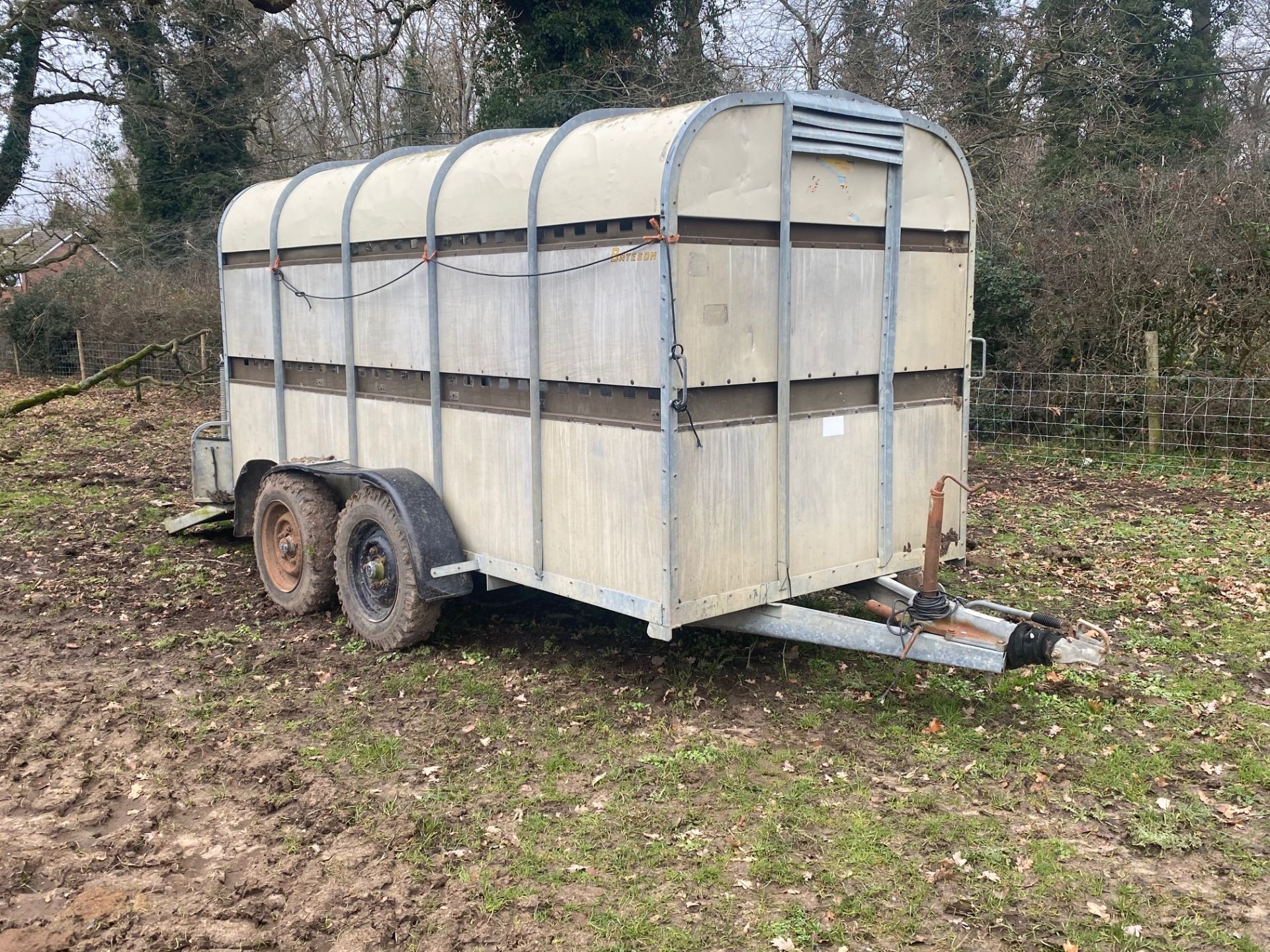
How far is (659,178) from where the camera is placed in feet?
15.7

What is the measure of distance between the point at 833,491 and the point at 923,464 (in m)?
0.76

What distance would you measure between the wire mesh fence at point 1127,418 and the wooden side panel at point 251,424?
28.5 feet

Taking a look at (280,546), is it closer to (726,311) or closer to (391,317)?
(391,317)

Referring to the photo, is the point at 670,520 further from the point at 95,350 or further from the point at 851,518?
the point at 95,350

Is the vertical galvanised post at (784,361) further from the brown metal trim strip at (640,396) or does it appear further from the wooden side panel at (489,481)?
the wooden side panel at (489,481)

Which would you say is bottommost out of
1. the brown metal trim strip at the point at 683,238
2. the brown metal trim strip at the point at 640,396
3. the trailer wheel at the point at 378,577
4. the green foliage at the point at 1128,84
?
the trailer wheel at the point at 378,577

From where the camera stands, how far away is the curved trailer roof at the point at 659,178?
16.0 feet

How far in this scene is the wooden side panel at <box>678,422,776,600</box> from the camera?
505 cm

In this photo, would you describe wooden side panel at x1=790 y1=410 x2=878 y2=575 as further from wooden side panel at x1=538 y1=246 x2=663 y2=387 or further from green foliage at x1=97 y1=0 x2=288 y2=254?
green foliage at x1=97 y1=0 x2=288 y2=254

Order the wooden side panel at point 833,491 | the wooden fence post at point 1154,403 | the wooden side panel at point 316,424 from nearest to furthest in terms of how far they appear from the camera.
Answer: the wooden side panel at point 833,491, the wooden side panel at point 316,424, the wooden fence post at point 1154,403

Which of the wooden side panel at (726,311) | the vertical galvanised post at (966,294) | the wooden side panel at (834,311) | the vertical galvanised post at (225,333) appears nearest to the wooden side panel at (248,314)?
the vertical galvanised post at (225,333)

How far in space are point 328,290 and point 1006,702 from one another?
195 inches

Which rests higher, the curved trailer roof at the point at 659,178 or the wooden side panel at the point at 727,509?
the curved trailer roof at the point at 659,178

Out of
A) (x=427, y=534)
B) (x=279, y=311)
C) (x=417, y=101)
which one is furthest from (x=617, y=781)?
(x=417, y=101)
